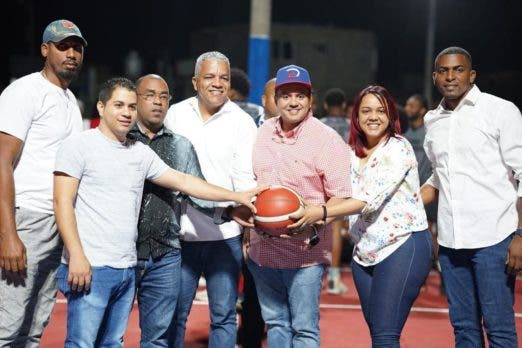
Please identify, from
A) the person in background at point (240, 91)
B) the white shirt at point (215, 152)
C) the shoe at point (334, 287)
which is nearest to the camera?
the white shirt at point (215, 152)

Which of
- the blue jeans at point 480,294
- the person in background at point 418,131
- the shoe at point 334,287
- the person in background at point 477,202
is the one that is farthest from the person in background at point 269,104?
the shoe at point 334,287

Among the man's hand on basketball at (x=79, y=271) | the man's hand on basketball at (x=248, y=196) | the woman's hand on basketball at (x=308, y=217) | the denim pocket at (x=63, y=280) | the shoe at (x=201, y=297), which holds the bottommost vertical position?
the shoe at (x=201, y=297)

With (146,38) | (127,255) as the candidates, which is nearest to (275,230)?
(127,255)

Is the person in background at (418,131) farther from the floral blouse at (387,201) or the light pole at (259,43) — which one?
the floral blouse at (387,201)

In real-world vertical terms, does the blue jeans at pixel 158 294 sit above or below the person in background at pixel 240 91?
below

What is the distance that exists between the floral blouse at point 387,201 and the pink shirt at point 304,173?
0.15m

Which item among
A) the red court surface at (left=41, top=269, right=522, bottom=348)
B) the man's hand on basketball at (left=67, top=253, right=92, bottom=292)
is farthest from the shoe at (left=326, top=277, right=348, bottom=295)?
the man's hand on basketball at (left=67, top=253, right=92, bottom=292)

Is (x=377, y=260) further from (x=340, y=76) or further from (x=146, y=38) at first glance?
(x=146, y=38)

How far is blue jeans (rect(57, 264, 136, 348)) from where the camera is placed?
4293mm

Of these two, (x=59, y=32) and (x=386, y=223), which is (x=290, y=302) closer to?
(x=386, y=223)

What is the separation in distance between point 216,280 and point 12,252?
4.53 ft

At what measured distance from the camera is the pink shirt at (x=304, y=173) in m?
4.58

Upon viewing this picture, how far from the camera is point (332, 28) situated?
221 ft

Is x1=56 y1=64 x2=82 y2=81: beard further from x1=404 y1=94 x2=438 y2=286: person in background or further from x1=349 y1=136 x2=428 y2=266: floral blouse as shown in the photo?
x1=404 y1=94 x2=438 y2=286: person in background
